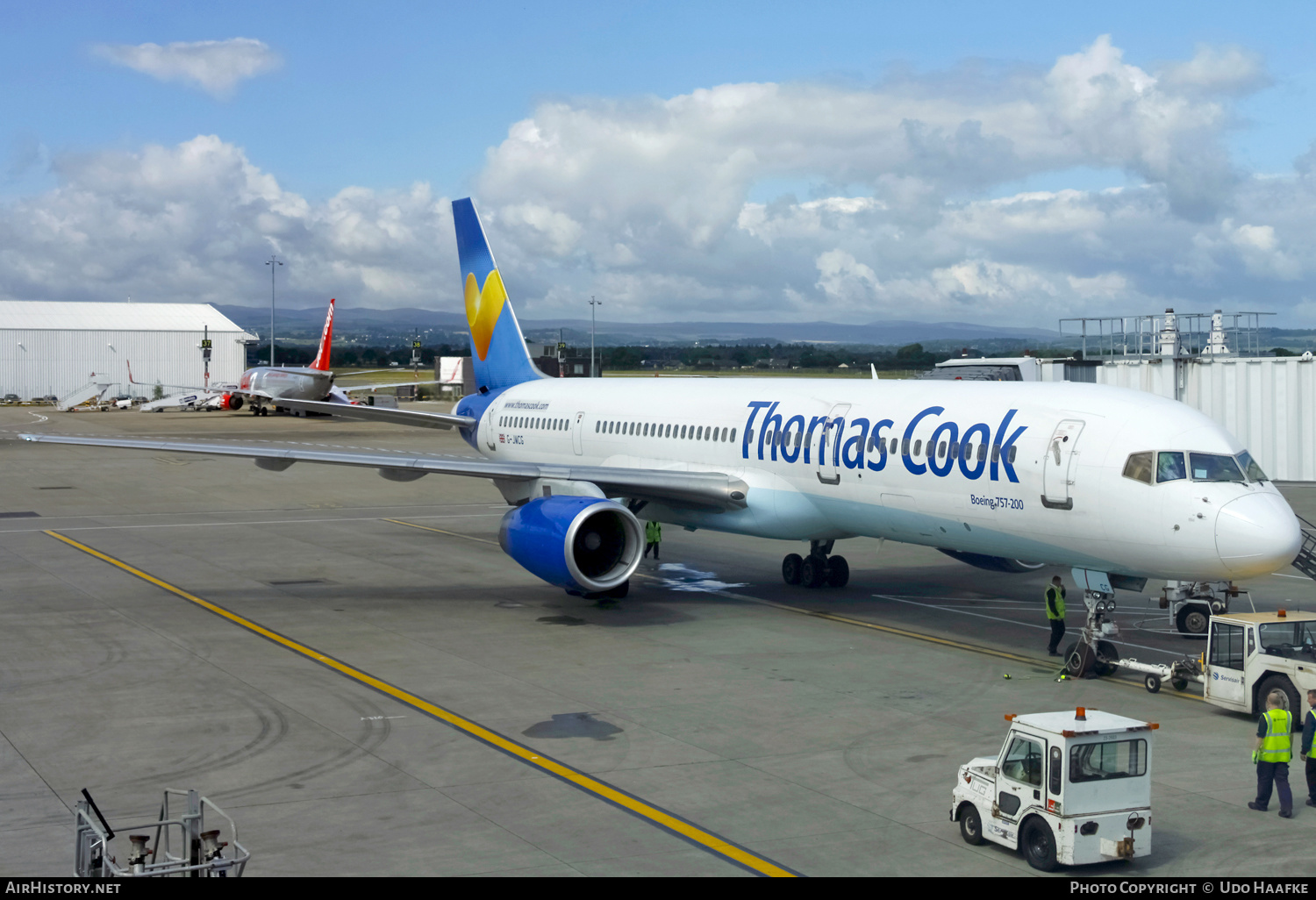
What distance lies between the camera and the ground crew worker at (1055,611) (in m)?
20.2

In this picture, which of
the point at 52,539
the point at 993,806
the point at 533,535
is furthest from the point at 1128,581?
the point at 52,539

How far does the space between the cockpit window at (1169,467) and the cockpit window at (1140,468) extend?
0.11 m

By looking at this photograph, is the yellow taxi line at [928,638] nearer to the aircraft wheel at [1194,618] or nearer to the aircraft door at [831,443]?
the aircraft door at [831,443]

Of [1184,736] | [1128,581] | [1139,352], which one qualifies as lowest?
[1184,736]

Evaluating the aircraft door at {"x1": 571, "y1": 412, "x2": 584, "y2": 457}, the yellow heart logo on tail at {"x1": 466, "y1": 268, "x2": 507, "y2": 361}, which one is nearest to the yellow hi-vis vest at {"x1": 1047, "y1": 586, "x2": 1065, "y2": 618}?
the aircraft door at {"x1": 571, "y1": 412, "x2": 584, "y2": 457}

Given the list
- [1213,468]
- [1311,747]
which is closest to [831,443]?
[1213,468]

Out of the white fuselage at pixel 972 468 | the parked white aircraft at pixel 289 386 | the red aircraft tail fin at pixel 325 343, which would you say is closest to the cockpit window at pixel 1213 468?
the white fuselage at pixel 972 468

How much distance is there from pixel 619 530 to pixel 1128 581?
30.3 ft

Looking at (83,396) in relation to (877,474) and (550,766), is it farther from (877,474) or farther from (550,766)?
(550,766)

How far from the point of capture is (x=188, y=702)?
17.1m

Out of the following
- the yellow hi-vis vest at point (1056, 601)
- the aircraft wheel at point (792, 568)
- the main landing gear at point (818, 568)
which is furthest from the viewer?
the aircraft wheel at point (792, 568)

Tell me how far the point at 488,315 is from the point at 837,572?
1414 centimetres

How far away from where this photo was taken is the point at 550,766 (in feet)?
47.0

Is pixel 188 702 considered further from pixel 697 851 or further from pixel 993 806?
pixel 993 806
